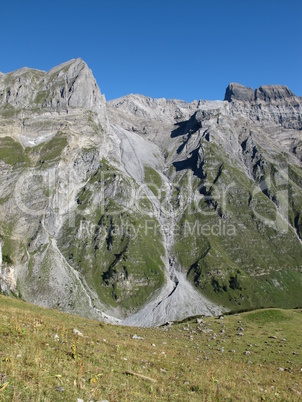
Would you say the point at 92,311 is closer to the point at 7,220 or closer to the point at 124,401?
the point at 7,220

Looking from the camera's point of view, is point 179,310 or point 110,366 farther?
point 179,310

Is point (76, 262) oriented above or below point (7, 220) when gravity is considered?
below

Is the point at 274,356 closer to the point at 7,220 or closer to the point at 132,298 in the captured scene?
the point at 132,298

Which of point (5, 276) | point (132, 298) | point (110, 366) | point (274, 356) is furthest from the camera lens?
point (132, 298)

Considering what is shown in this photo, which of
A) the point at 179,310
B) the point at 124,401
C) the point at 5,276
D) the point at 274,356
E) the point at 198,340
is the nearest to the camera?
the point at 124,401

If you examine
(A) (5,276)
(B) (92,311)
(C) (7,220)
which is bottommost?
(B) (92,311)

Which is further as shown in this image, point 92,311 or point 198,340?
point 92,311

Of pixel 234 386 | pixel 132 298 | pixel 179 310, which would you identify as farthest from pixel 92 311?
pixel 234 386

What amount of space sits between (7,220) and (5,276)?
49.3 meters

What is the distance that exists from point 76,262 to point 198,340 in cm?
17843

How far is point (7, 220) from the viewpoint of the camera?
195375 millimetres

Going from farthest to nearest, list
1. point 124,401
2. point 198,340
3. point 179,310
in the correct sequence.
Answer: point 179,310
point 198,340
point 124,401

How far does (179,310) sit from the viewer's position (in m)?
173

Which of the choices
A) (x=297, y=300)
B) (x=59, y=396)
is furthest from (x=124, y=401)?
(x=297, y=300)
